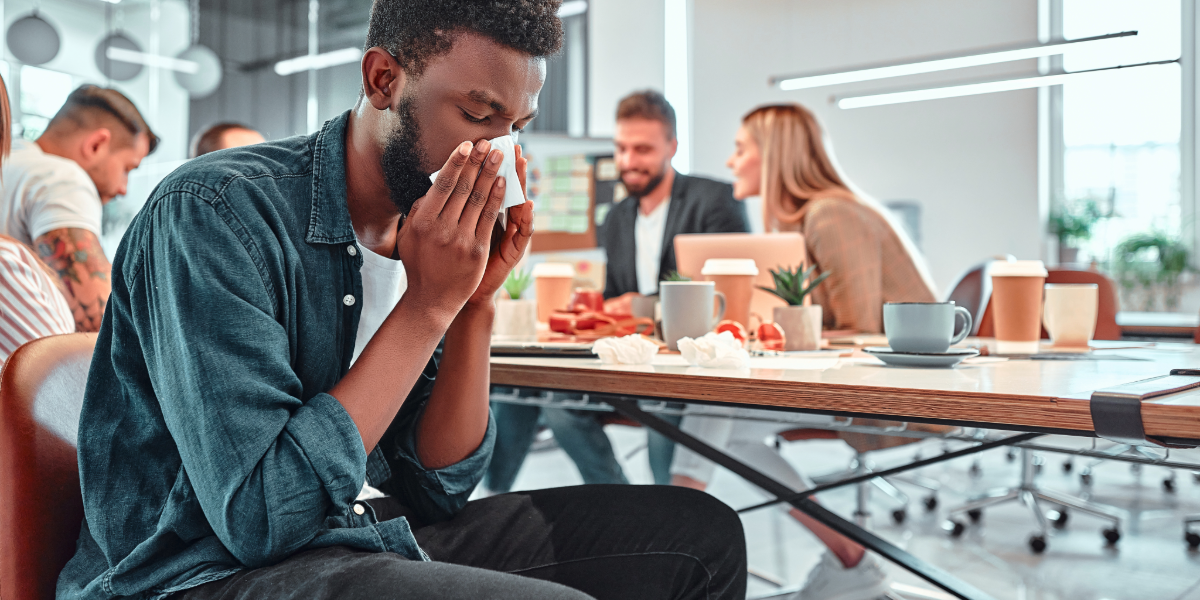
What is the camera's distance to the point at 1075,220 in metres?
6.03

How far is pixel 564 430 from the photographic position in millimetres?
2393

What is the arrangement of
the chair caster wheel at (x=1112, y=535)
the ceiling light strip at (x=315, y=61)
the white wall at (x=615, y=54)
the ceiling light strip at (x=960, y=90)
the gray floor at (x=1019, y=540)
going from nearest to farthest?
the gray floor at (x=1019, y=540) → the chair caster wheel at (x=1112, y=535) → the ceiling light strip at (x=960, y=90) → the white wall at (x=615, y=54) → the ceiling light strip at (x=315, y=61)

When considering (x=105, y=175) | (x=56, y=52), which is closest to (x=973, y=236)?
(x=105, y=175)

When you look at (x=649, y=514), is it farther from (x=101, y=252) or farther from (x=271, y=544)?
(x=101, y=252)

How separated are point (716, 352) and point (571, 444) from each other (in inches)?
53.8

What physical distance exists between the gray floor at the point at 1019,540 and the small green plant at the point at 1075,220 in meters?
2.48

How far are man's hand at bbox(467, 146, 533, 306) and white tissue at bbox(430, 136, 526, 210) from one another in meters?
0.05

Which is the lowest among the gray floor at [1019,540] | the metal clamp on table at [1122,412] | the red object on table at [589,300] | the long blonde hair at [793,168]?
the gray floor at [1019,540]

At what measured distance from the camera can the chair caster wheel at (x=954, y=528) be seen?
9.23 ft

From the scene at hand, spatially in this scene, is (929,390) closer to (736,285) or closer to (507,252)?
(507,252)

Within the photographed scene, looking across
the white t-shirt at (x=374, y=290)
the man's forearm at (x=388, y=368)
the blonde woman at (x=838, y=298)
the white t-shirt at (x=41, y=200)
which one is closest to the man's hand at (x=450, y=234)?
the man's forearm at (x=388, y=368)

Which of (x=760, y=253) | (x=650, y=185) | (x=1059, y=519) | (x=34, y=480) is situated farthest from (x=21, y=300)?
(x=1059, y=519)

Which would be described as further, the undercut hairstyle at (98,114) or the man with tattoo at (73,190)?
the undercut hairstyle at (98,114)

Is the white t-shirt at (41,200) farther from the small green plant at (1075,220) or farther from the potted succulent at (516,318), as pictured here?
the small green plant at (1075,220)
